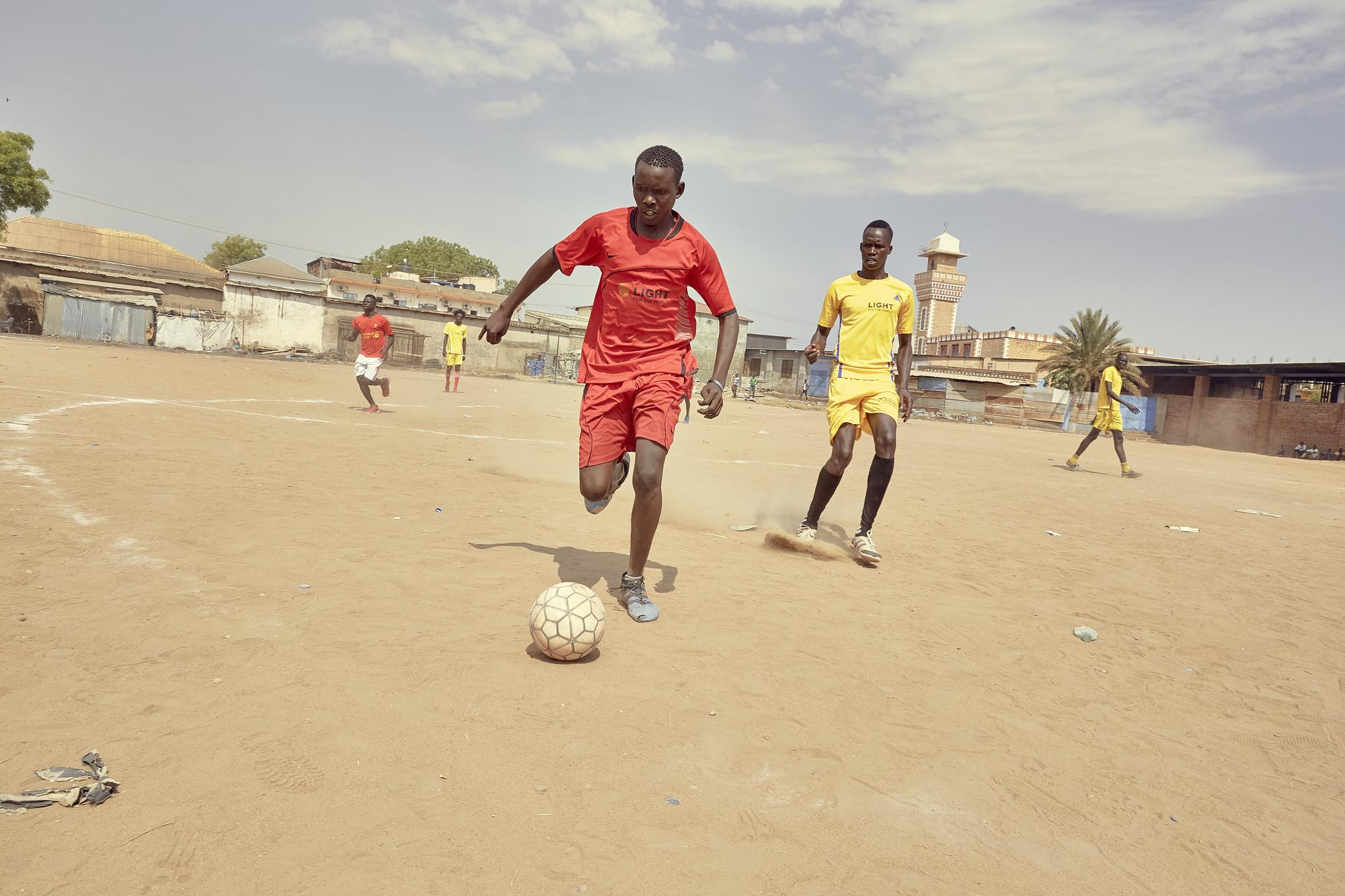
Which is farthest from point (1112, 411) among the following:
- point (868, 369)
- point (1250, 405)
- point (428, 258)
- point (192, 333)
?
point (428, 258)

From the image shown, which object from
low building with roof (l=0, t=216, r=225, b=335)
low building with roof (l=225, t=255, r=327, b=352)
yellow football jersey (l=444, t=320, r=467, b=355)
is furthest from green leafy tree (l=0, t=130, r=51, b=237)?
yellow football jersey (l=444, t=320, r=467, b=355)

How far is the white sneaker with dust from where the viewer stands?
5504 mm

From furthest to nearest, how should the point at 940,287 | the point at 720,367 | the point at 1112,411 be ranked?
the point at 940,287 → the point at 1112,411 → the point at 720,367

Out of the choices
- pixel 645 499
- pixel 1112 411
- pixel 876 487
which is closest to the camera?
pixel 645 499

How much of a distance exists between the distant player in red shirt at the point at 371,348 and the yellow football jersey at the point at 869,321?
9641 mm

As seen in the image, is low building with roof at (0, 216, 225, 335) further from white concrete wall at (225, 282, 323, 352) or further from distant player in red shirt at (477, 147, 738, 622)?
distant player in red shirt at (477, 147, 738, 622)

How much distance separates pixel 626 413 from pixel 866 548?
7.25 feet

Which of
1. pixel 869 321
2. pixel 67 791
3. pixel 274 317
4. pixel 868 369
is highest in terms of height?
pixel 274 317

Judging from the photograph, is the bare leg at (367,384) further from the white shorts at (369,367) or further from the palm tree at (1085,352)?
the palm tree at (1085,352)

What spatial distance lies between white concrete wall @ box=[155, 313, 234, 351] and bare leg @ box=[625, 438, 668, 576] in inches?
1503

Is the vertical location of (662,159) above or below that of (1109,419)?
above

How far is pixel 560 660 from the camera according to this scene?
3279mm

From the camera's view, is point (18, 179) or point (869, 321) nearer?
point (869, 321)

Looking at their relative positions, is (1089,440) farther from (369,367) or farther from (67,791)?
(67,791)
